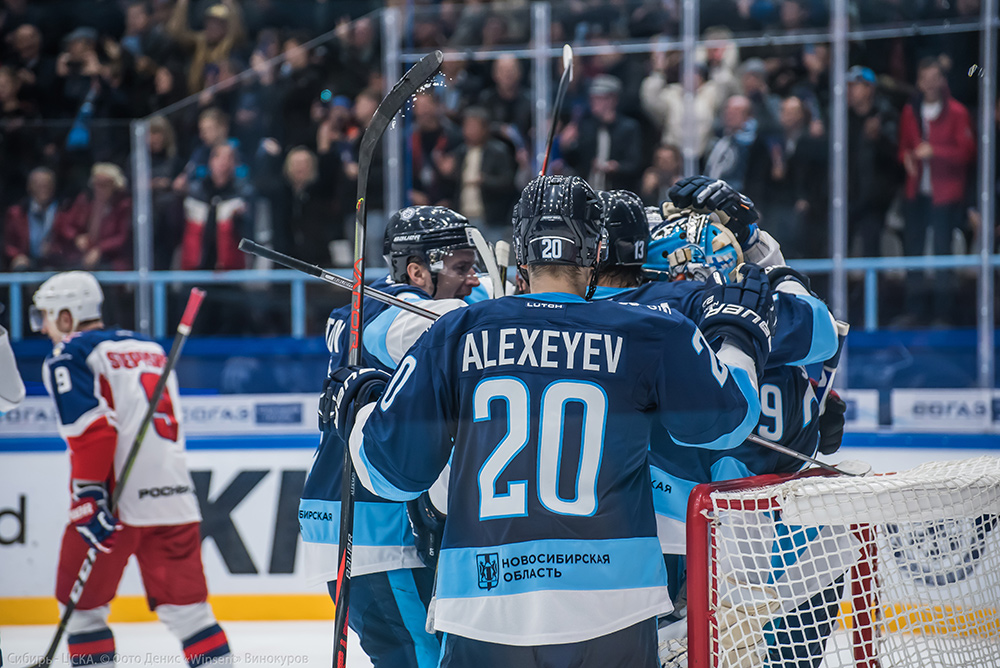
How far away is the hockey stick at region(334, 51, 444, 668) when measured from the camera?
182 cm

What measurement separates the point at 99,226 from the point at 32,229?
0.58 metres

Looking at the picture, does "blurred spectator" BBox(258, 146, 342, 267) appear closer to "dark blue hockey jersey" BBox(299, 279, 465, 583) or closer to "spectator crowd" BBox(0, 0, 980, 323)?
"spectator crowd" BBox(0, 0, 980, 323)

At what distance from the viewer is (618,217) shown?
195 cm

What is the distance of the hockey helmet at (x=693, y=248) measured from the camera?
195 cm

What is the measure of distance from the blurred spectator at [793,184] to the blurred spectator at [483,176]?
96cm

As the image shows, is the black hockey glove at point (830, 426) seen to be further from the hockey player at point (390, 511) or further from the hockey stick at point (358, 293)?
the hockey stick at point (358, 293)

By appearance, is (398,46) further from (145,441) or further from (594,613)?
(594,613)

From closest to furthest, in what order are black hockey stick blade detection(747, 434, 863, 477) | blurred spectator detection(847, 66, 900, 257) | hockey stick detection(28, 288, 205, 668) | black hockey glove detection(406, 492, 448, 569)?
1. black hockey stick blade detection(747, 434, 863, 477)
2. black hockey glove detection(406, 492, 448, 569)
3. hockey stick detection(28, 288, 205, 668)
4. blurred spectator detection(847, 66, 900, 257)

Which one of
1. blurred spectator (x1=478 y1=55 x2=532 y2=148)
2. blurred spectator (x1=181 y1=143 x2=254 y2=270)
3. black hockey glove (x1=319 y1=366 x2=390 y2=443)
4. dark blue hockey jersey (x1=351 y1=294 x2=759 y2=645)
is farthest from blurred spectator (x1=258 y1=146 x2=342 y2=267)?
dark blue hockey jersey (x1=351 y1=294 x2=759 y2=645)

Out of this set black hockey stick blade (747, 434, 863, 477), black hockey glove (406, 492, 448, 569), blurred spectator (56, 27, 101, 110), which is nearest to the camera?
black hockey stick blade (747, 434, 863, 477)

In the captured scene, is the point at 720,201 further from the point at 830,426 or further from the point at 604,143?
the point at 604,143

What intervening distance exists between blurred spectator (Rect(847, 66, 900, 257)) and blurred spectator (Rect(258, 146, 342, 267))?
2002 mm

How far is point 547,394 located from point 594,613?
0.32 metres

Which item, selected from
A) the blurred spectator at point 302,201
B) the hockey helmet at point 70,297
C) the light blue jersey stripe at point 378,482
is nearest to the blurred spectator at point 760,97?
the blurred spectator at point 302,201
